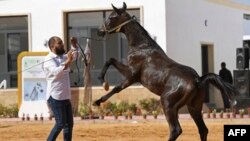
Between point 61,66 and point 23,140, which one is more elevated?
point 61,66

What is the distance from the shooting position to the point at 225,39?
3303 cm

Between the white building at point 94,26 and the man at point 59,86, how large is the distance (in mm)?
13863

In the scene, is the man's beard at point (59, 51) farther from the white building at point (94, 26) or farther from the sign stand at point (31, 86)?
the white building at point (94, 26)

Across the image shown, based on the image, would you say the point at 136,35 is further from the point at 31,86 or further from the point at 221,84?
the point at 31,86

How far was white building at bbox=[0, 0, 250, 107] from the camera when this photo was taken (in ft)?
88.0

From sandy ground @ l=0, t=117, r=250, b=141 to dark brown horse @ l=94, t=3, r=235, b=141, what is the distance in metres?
3.81

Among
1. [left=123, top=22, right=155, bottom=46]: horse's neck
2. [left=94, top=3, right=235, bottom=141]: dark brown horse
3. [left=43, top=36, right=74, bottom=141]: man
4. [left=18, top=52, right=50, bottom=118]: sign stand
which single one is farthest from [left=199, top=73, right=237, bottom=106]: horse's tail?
[left=18, top=52, right=50, bottom=118]: sign stand

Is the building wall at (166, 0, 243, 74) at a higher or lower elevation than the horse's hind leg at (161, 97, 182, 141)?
higher

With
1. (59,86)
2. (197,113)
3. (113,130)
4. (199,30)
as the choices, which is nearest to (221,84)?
(197,113)

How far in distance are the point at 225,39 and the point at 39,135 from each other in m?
16.4

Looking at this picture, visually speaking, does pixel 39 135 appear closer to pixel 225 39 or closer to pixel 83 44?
pixel 83 44

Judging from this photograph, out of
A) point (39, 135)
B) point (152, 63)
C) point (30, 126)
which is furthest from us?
point (30, 126)

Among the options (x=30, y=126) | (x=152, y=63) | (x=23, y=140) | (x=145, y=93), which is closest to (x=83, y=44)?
(x=145, y=93)

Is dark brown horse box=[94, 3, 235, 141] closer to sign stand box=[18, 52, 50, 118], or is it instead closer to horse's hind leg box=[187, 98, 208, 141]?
horse's hind leg box=[187, 98, 208, 141]
